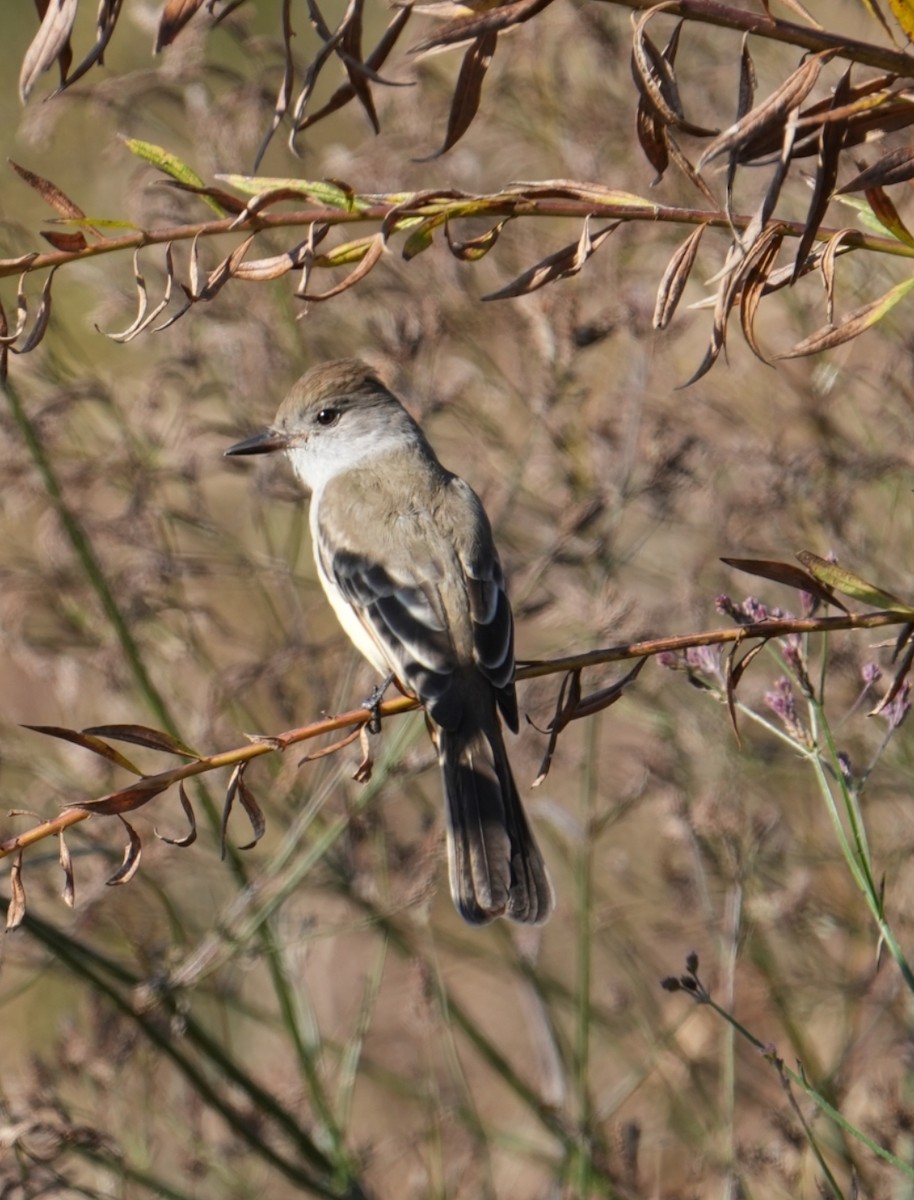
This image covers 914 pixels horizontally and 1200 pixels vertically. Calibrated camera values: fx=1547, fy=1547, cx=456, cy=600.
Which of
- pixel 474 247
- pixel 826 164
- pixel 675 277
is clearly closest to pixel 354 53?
pixel 474 247

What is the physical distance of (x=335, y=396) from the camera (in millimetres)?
4965

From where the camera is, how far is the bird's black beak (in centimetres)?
471

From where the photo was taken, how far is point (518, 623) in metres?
4.66

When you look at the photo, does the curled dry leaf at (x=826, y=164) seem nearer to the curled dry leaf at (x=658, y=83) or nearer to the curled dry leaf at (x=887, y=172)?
the curled dry leaf at (x=887, y=172)

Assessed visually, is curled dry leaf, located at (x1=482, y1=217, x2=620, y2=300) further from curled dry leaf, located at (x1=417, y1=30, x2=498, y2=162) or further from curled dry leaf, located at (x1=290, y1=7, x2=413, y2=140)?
curled dry leaf, located at (x1=290, y1=7, x2=413, y2=140)

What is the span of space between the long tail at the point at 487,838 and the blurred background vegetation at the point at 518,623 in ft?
1.89

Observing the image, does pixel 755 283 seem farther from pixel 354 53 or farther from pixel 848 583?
pixel 354 53

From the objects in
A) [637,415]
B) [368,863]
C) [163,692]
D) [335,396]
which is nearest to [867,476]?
[637,415]

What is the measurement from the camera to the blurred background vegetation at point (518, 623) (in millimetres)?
4504

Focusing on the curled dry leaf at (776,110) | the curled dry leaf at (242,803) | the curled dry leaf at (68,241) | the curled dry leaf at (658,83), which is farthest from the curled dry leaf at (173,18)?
the curled dry leaf at (242,803)

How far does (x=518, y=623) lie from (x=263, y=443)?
0.98 m

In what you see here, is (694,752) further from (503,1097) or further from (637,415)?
(503,1097)

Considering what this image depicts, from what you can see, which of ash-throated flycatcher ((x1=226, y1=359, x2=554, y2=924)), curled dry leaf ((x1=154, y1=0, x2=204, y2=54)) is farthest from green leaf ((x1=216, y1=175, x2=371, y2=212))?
ash-throated flycatcher ((x1=226, y1=359, x2=554, y2=924))

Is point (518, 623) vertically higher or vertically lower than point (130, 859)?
higher
